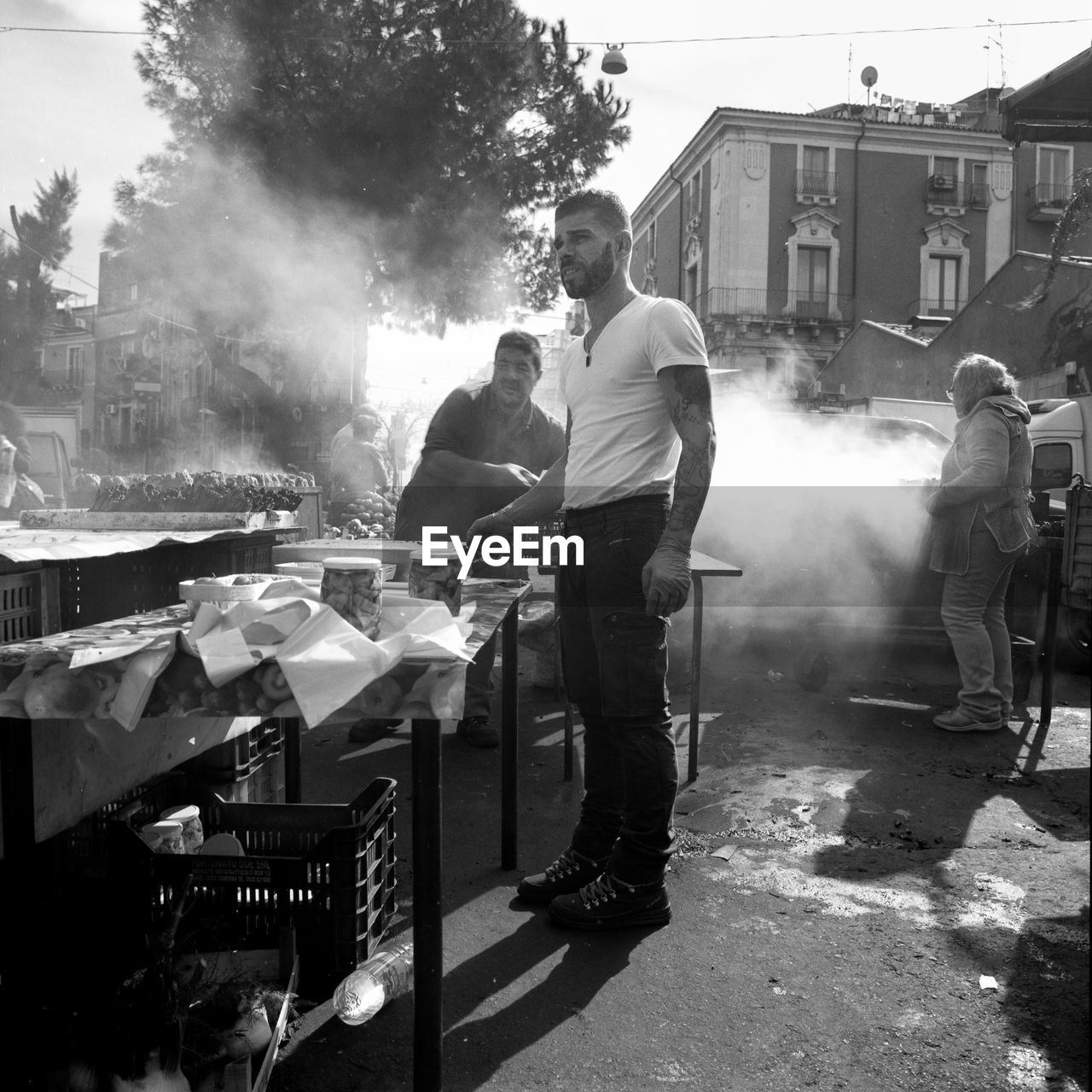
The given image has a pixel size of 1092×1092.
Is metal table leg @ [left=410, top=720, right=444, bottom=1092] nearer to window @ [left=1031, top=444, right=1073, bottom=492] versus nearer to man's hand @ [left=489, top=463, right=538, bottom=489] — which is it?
man's hand @ [left=489, top=463, right=538, bottom=489]

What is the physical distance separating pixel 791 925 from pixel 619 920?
0.52 m

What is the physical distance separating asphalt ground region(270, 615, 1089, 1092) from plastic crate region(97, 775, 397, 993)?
0.18 metres

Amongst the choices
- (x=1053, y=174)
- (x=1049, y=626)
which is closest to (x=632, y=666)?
(x=1049, y=626)

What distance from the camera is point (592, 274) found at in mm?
2662

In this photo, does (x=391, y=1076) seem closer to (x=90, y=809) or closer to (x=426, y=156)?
(x=90, y=809)

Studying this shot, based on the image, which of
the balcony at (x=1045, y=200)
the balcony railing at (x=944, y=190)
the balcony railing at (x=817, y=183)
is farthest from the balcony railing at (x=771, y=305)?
the balcony at (x=1045, y=200)

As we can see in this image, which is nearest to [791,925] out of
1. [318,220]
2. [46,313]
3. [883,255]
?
[318,220]

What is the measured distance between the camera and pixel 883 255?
1264 inches

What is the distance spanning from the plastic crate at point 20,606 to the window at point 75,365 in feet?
140

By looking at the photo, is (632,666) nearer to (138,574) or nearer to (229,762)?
(229,762)

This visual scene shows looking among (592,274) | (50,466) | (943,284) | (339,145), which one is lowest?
(50,466)

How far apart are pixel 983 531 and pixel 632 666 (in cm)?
304

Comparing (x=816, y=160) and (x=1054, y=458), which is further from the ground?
(x=816, y=160)

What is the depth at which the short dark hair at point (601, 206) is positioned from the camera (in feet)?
8.57
